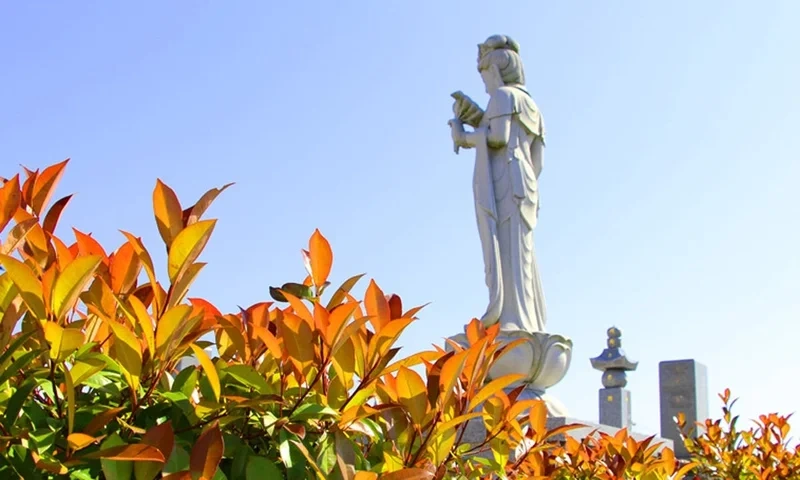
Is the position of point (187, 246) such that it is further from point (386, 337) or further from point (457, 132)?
point (457, 132)

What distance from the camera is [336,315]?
97 cm

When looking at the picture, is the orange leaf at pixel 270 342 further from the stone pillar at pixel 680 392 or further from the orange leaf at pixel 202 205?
the stone pillar at pixel 680 392

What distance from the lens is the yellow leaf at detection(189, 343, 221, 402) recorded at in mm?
957

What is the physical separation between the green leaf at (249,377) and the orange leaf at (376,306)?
0.16 meters

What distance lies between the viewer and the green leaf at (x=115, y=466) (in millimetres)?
840

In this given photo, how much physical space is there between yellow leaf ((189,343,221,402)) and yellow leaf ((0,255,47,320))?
0.17 meters

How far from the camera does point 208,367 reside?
972 mm

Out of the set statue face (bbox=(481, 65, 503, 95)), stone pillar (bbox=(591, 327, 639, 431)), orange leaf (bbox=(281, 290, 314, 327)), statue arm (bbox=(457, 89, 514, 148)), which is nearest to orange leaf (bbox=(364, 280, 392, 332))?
orange leaf (bbox=(281, 290, 314, 327))

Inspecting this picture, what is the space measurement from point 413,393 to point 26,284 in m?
0.45

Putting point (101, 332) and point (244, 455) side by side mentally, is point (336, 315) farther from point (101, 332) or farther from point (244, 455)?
point (101, 332)

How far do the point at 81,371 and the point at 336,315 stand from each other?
0.28 m

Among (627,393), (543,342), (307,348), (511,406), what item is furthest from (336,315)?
(627,393)

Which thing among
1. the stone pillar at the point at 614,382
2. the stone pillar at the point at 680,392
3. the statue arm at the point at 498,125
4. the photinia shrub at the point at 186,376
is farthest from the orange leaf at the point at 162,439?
the stone pillar at the point at 614,382

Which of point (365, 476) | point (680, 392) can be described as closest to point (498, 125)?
point (680, 392)
